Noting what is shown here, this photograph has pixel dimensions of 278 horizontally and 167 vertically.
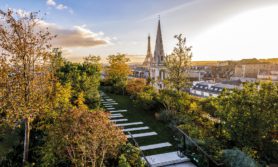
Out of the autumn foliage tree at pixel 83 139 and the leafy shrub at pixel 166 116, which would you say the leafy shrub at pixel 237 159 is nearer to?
the autumn foliage tree at pixel 83 139

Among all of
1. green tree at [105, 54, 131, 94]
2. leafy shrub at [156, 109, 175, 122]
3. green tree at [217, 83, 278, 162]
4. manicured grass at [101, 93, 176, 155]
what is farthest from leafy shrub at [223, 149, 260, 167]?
green tree at [105, 54, 131, 94]

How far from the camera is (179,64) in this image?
10594mm

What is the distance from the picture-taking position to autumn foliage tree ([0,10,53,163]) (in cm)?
472

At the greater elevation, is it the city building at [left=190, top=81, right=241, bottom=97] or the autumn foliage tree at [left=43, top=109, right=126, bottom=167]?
the autumn foliage tree at [left=43, top=109, right=126, bottom=167]

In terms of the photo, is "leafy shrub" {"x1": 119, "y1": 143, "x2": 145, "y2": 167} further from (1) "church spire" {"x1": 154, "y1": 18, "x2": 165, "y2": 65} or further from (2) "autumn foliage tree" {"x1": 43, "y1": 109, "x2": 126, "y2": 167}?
(1) "church spire" {"x1": 154, "y1": 18, "x2": 165, "y2": 65}

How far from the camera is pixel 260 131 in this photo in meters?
Result: 5.54

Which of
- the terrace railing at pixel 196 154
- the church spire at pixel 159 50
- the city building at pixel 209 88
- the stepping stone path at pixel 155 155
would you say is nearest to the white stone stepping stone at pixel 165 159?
the stepping stone path at pixel 155 155

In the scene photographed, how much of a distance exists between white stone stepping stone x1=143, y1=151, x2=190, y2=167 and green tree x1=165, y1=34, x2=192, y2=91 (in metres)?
4.98

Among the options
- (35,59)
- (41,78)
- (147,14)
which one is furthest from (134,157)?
(147,14)

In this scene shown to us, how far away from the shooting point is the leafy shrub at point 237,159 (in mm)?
4648

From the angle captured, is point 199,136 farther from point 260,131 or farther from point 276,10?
point 276,10

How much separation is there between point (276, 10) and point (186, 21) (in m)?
6.56

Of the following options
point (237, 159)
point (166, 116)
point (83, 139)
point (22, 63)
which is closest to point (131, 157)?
point (83, 139)

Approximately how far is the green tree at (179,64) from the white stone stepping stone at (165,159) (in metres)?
4.98
